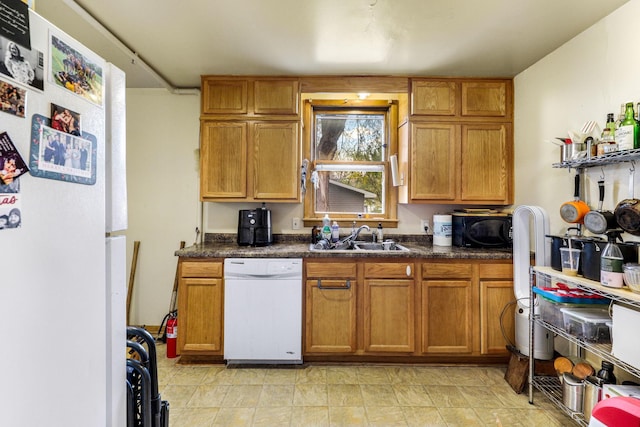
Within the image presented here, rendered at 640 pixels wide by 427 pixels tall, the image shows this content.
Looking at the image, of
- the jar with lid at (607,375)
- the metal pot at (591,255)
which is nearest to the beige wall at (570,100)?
the metal pot at (591,255)

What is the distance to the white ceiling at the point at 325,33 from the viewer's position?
6.12 ft

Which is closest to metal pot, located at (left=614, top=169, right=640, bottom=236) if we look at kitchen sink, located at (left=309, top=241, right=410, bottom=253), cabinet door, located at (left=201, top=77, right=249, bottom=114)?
kitchen sink, located at (left=309, top=241, right=410, bottom=253)

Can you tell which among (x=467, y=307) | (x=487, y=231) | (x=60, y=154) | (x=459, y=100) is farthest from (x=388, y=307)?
(x=60, y=154)

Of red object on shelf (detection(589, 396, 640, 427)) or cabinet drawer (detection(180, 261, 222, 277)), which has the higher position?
cabinet drawer (detection(180, 261, 222, 277))

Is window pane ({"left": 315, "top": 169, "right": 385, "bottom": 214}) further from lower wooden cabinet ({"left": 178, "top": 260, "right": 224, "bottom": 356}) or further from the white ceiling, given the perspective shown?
lower wooden cabinet ({"left": 178, "top": 260, "right": 224, "bottom": 356})

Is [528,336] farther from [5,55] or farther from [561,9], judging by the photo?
[5,55]

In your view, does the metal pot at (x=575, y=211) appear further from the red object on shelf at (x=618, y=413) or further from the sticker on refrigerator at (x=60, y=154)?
the sticker on refrigerator at (x=60, y=154)

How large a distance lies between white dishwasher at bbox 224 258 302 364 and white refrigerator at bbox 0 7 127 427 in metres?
1.49

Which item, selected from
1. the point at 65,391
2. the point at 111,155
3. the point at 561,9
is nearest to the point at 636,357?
the point at 561,9

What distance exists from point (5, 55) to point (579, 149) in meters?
2.71

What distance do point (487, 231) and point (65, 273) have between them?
2.87 meters

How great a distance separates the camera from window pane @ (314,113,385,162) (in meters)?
3.24

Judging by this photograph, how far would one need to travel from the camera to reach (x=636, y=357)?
1.41 meters

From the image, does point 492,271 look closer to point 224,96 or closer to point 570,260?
point 570,260
